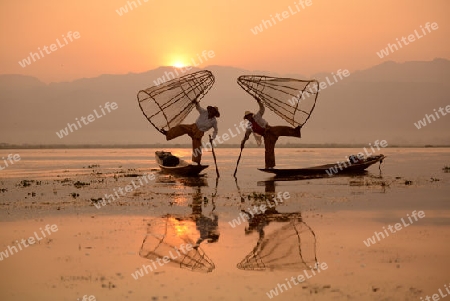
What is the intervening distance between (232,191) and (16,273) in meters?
16.4

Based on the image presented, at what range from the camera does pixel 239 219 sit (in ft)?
63.4

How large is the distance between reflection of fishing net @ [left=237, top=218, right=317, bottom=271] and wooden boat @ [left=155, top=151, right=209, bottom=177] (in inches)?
695

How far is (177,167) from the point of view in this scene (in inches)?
1409

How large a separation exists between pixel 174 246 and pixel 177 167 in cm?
2084

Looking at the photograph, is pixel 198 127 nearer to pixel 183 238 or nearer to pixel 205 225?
pixel 205 225

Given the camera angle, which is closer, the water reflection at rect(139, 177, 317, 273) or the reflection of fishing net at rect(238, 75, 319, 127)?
the water reflection at rect(139, 177, 317, 273)

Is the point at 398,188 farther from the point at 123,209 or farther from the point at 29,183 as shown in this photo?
the point at 29,183

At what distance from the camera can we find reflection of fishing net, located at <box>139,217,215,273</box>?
13078 mm

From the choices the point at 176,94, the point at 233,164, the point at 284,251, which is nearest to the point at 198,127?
the point at 176,94

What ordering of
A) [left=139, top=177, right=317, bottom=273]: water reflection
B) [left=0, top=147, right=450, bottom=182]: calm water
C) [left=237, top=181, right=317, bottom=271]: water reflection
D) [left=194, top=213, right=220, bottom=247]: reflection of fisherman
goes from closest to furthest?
[left=237, top=181, right=317, bottom=271]: water reflection → [left=139, top=177, right=317, bottom=273]: water reflection → [left=194, top=213, right=220, bottom=247]: reflection of fisherman → [left=0, top=147, right=450, bottom=182]: calm water

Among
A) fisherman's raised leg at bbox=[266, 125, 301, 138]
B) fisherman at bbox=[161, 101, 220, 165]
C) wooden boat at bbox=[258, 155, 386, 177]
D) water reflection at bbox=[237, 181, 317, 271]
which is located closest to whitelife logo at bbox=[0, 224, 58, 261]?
water reflection at bbox=[237, 181, 317, 271]

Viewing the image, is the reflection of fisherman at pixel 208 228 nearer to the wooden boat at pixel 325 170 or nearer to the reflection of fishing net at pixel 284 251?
the reflection of fishing net at pixel 284 251

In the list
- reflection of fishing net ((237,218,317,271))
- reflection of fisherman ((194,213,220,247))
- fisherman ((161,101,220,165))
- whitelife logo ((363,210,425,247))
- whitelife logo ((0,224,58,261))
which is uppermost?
fisherman ((161,101,220,165))

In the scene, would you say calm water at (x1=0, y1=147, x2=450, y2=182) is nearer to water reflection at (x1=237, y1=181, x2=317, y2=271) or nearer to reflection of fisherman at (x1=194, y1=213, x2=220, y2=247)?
reflection of fisherman at (x1=194, y1=213, x2=220, y2=247)
